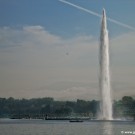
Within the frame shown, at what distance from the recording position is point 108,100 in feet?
563

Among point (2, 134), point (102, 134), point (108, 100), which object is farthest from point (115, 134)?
point (108, 100)

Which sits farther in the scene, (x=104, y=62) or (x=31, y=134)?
(x=104, y=62)

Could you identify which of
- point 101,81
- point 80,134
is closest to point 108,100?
point 101,81

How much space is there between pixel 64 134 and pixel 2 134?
13768 millimetres

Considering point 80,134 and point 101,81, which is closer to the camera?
point 80,134

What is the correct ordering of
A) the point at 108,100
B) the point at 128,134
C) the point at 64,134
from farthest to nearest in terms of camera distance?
the point at 108,100 → the point at 64,134 → the point at 128,134

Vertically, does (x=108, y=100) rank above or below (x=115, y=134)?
above

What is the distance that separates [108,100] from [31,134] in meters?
72.8

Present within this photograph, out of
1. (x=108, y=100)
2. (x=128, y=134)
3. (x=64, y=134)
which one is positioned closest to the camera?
(x=128, y=134)

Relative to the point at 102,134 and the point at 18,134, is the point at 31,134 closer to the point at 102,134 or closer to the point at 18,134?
the point at 18,134

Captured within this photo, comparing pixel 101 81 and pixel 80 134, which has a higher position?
pixel 101 81

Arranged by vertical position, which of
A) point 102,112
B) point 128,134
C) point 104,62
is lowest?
point 128,134

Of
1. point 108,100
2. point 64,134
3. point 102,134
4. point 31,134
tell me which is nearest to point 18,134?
point 31,134

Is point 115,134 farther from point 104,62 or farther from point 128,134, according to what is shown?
point 104,62
